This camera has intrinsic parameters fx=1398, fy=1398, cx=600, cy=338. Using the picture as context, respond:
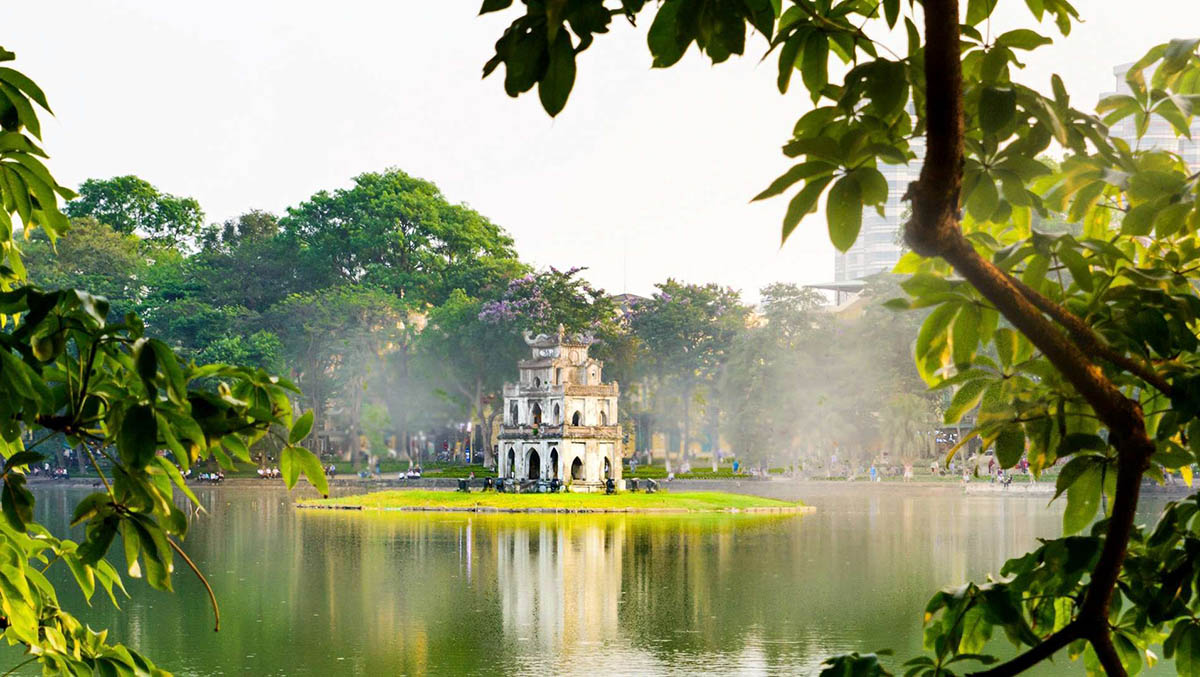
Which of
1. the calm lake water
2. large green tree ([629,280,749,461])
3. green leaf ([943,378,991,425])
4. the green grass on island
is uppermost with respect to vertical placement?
large green tree ([629,280,749,461])

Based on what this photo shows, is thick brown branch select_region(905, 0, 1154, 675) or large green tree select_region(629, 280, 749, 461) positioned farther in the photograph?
large green tree select_region(629, 280, 749, 461)

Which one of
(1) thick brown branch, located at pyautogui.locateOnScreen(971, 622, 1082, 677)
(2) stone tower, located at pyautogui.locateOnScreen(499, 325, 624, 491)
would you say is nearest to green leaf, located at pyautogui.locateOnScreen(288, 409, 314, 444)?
(1) thick brown branch, located at pyautogui.locateOnScreen(971, 622, 1082, 677)

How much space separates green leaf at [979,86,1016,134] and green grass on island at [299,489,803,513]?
30.0 meters

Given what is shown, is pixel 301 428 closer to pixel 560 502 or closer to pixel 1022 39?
pixel 1022 39

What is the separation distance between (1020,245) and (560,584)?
1699 cm

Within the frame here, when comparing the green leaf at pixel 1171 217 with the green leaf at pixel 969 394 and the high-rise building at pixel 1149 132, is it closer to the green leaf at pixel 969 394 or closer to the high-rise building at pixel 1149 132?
the high-rise building at pixel 1149 132

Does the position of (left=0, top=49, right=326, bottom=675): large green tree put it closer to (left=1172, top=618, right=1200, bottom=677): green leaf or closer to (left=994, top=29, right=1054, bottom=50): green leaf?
(left=994, top=29, right=1054, bottom=50): green leaf

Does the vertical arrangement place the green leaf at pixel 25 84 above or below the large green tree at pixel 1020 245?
above

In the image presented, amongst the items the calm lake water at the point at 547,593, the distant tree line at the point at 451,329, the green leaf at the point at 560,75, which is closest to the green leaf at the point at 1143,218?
the green leaf at the point at 560,75

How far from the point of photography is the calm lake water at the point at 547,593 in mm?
Result: 13172

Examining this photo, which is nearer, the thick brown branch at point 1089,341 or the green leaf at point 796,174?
the green leaf at point 796,174

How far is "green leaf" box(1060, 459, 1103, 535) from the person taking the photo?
5.46 feet

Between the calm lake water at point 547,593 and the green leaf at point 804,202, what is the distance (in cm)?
1130

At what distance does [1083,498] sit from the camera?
5.49ft
